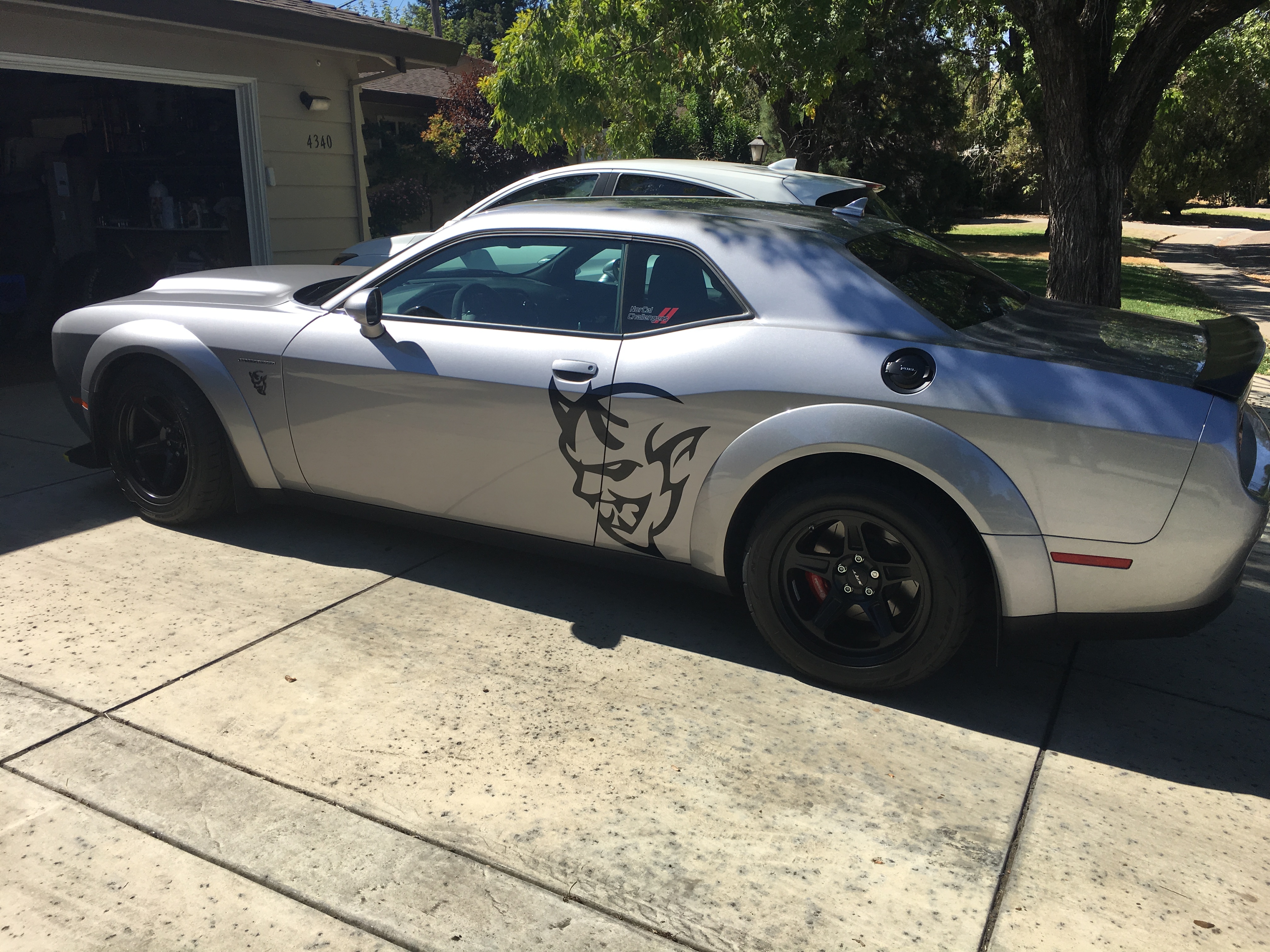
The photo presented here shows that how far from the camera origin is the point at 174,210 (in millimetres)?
11539

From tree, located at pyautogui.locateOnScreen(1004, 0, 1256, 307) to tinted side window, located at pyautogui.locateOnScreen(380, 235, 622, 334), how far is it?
5.25m

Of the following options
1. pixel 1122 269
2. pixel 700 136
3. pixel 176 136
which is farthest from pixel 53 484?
pixel 700 136

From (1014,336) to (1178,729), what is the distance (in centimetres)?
146

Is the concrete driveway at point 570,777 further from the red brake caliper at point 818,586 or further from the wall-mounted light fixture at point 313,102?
the wall-mounted light fixture at point 313,102

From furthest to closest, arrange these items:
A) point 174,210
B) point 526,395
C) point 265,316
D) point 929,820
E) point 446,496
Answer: point 174,210, point 265,316, point 446,496, point 526,395, point 929,820

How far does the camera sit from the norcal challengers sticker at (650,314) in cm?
386

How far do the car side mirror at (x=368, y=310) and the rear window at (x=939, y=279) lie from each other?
193 centimetres

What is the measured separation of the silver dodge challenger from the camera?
126 inches

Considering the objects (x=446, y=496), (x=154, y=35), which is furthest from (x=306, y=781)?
(x=154, y=35)

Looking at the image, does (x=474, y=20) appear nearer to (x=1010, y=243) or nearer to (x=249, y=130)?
(x=1010, y=243)

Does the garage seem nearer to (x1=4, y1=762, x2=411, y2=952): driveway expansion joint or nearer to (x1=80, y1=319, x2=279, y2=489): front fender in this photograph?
(x1=80, y1=319, x2=279, y2=489): front fender

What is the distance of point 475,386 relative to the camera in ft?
13.3

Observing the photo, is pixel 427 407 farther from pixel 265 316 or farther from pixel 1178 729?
pixel 1178 729

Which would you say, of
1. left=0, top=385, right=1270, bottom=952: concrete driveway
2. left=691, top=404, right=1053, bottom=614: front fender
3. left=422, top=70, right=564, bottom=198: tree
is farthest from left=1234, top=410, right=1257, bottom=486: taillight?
left=422, top=70, right=564, bottom=198: tree
